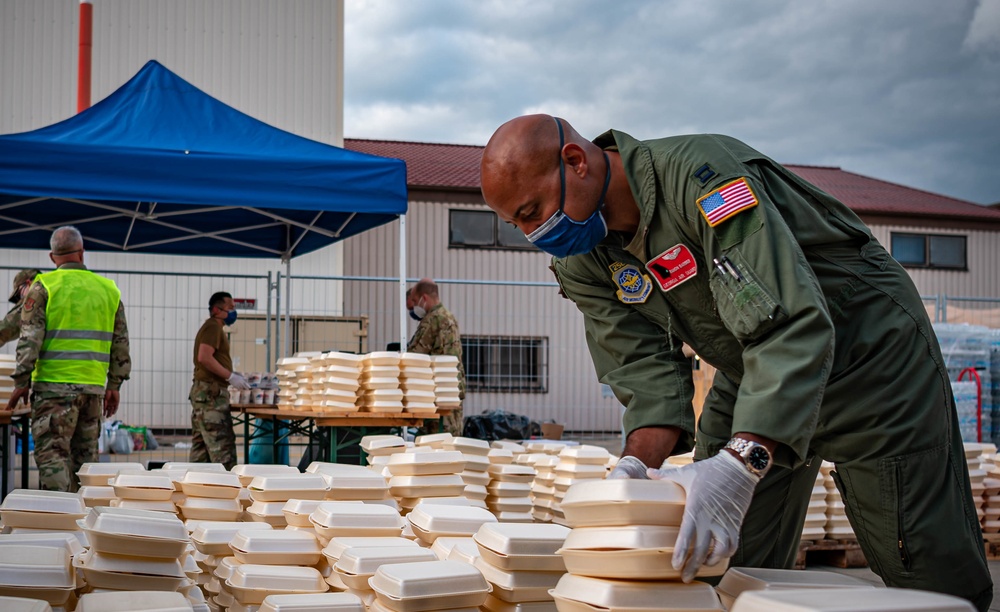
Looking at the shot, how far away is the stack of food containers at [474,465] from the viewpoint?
18.8 feet

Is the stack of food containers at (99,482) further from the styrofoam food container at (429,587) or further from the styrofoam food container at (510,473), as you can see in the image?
the styrofoam food container at (429,587)

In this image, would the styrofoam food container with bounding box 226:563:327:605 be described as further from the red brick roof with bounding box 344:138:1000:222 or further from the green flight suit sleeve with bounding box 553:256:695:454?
the red brick roof with bounding box 344:138:1000:222

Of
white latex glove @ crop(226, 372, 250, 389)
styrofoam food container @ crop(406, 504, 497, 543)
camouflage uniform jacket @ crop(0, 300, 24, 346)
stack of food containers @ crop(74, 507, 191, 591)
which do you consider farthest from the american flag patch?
white latex glove @ crop(226, 372, 250, 389)

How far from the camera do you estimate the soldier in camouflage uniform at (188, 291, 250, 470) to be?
925 centimetres

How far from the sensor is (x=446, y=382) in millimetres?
7820

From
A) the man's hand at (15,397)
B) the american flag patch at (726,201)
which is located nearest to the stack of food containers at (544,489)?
the man's hand at (15,397)

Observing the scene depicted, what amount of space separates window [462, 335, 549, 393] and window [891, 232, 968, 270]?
35.6 ft

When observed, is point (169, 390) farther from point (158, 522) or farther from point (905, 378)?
point (905, 378)

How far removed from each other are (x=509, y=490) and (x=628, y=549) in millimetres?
4019

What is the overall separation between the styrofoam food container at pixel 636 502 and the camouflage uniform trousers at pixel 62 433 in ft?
18.9

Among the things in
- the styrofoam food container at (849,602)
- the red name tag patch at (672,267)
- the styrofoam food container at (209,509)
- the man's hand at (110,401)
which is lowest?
the styrofoam food container at (209,509)

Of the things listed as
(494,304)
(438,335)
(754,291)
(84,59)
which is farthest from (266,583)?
(494,304)

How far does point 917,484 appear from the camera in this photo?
2.35 metres

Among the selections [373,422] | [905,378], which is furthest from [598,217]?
[373,422]
